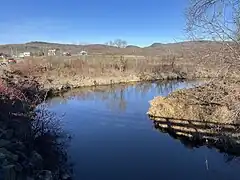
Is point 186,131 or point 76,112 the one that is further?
point 76,112

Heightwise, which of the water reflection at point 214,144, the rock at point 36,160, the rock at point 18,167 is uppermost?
the rock at point 18,167

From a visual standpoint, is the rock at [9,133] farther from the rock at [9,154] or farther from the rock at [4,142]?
the rock at [9,154]

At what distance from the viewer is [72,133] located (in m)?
12.7

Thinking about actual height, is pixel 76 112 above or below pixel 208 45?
below

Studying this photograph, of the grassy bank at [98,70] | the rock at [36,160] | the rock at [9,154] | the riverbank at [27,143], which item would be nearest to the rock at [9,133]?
the riverbank at [27,143]

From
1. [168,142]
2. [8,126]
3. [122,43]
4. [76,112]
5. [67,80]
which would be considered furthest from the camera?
[122,43]

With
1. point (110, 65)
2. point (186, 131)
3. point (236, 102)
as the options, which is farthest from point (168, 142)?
point (110, 65)

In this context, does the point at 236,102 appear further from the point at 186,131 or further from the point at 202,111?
the point at 202,111

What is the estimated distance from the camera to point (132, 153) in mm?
10477

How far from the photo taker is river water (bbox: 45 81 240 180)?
8750 millimetres

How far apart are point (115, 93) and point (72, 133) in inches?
467

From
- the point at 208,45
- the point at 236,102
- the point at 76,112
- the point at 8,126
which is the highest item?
the point at 208,45

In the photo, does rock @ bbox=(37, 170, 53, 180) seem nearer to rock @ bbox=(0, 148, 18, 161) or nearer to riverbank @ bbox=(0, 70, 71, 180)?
riverbank @ bbox=(0, 70, 71, 180)

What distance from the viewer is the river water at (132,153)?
8750mm
